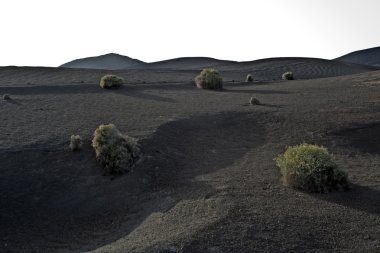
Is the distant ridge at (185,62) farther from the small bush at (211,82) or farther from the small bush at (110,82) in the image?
the small bush at (110,82)

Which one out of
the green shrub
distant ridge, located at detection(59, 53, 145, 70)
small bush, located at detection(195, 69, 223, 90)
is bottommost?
the green shrub

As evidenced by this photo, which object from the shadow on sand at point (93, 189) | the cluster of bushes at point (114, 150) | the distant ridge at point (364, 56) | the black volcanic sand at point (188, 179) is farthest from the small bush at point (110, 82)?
the distant ridge at point (364, 56)

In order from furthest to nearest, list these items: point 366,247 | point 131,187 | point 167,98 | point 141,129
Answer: point 167,98 < point 141,129 < point 131,187 < point 366,247

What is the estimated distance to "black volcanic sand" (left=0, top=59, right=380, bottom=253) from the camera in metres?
12.3

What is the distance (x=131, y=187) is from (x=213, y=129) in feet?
25.4

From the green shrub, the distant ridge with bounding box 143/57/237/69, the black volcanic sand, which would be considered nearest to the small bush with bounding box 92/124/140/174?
the black volcanic sand

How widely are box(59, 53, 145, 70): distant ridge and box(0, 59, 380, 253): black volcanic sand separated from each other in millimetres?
91071

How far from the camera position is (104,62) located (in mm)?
126500

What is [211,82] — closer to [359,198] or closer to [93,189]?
[93,189]

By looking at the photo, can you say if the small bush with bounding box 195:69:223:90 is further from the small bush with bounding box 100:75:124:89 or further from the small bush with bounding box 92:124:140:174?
the small bush with bounding box 92:124:140:174

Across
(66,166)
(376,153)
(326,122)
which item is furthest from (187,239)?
(326,122)

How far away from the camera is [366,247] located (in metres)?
11.4

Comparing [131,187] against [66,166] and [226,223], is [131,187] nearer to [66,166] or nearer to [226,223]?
[66,166]

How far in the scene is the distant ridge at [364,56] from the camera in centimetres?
11269
